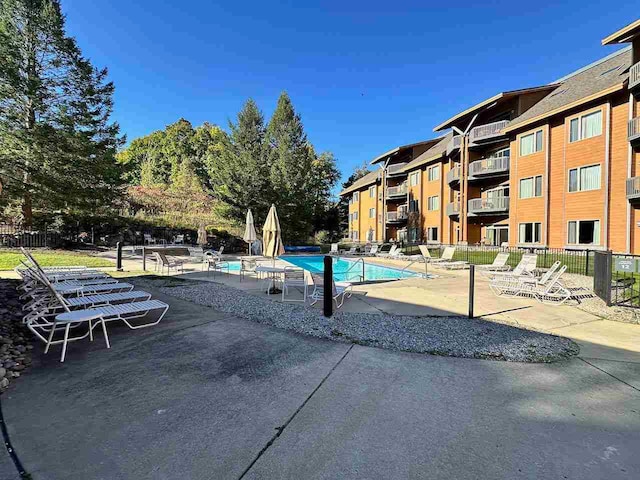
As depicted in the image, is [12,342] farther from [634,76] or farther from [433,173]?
[433,173]

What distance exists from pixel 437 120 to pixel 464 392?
1122 inches

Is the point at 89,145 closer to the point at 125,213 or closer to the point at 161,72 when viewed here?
the point at 161,72

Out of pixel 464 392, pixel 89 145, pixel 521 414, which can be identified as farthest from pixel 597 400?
pixel 89 145

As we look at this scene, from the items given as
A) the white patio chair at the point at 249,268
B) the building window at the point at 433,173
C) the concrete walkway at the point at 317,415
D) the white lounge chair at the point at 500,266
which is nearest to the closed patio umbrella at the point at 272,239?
the white patio chair at the point at 249,268

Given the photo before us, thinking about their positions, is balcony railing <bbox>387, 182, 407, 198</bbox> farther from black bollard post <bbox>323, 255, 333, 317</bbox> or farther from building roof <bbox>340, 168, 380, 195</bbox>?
black bollard post <bbox>323, 255, 333, 317</bbox>

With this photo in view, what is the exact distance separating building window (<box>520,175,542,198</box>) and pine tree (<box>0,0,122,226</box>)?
25.8 meters

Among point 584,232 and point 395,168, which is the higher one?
point 395,168

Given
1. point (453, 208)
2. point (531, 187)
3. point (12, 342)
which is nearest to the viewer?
point (12, 342)

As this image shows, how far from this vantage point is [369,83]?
86.4 ft

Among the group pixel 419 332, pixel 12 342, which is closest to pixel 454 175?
pixel 419 332

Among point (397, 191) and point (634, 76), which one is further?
point (397, 191)

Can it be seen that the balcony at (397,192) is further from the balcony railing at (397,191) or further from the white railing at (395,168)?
the white railing at (395,168)

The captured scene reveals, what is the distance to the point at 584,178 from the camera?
17062 mm

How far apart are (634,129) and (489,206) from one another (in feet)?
29.0
